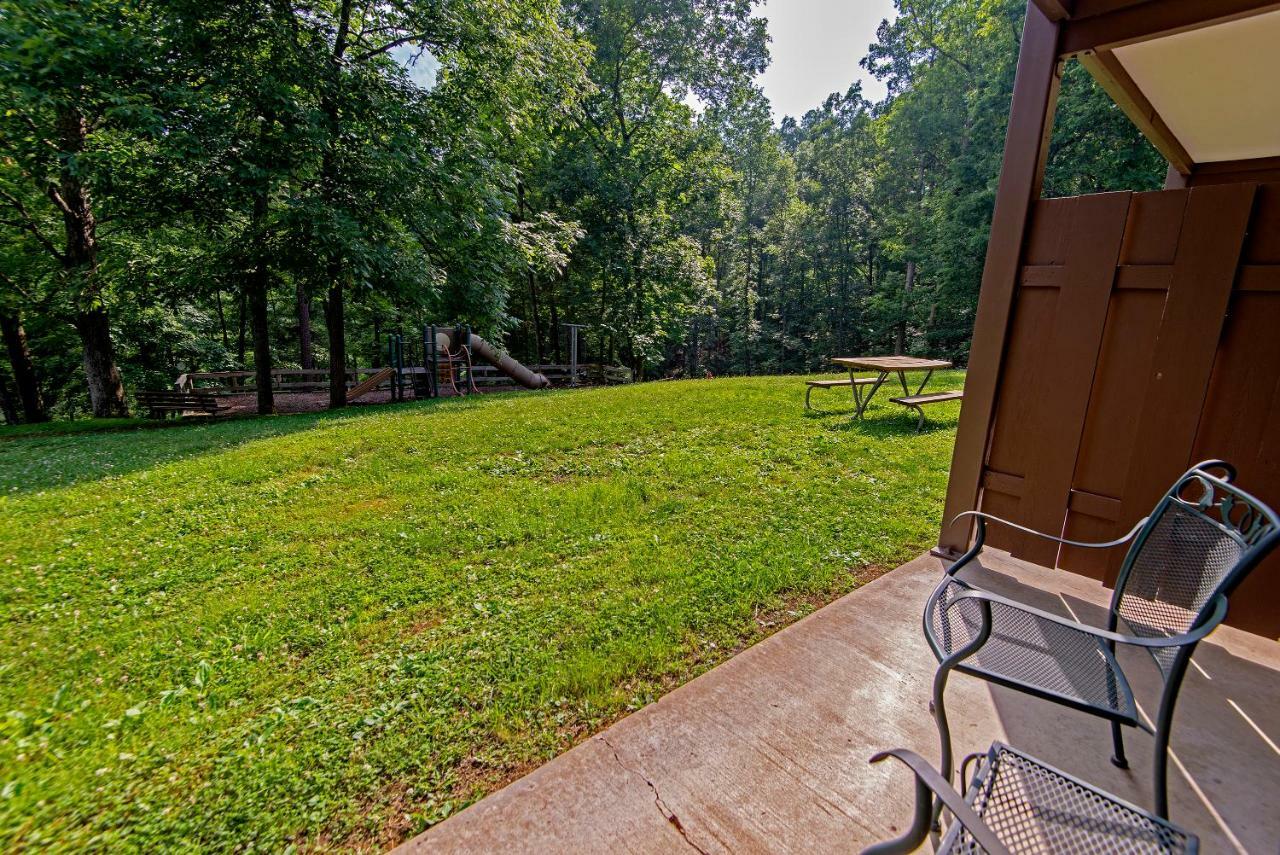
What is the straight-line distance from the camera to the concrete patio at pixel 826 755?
1.45 metres

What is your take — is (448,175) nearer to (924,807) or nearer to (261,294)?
(261,294)

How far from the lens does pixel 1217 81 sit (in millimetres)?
2680

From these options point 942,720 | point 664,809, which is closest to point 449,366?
point 664,809

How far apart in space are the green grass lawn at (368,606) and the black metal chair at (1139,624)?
106cm

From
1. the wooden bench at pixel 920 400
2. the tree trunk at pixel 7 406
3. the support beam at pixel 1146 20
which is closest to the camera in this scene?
the support beam at pixel 1146 20

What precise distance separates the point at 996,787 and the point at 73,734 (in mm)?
2922

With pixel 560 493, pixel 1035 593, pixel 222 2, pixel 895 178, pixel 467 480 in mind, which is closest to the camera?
pixel 1035 593

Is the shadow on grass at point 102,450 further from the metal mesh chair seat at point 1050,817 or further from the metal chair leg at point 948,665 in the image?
the metal mesh chair seat at point 1050,817

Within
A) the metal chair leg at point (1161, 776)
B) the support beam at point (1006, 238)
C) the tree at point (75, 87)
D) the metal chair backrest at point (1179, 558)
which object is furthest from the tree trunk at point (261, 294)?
the metal chair leg at point (1161, 776)

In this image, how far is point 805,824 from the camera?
1460 mm

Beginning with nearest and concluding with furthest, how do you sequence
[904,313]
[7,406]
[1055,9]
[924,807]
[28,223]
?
[924,807] → [1055,9] → [28,223] → [7,406] → [904,313]

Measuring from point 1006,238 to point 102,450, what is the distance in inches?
371

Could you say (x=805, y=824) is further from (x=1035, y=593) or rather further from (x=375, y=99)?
(x=375, y=99)

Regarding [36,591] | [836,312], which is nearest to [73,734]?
[36,591]
